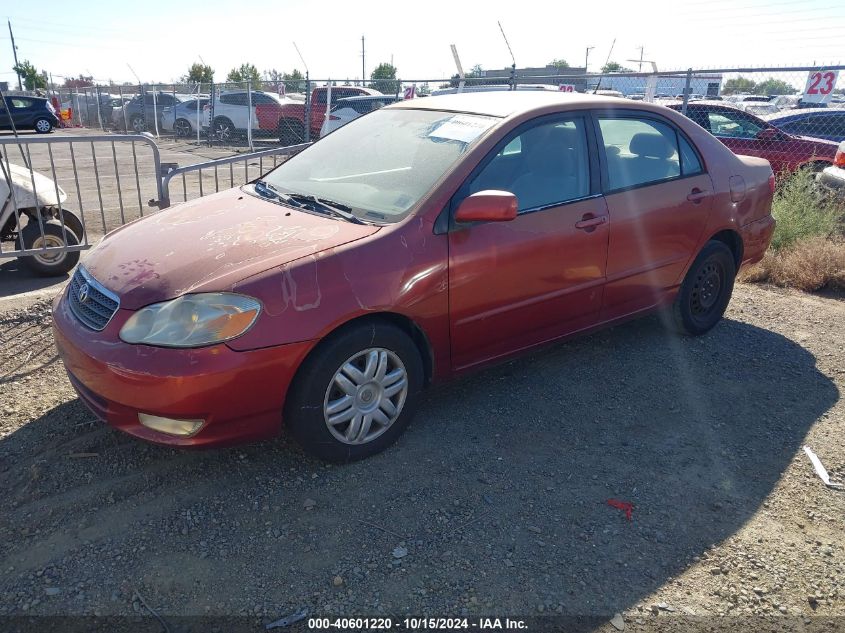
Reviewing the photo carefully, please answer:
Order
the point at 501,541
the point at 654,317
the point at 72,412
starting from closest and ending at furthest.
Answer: the point at 501,541
the point at 72,412
the point at 654,317

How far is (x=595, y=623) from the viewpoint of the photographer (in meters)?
2.49

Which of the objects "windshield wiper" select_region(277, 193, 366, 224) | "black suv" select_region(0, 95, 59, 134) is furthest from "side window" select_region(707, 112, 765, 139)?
"black suv" select_region(0, 95, 59, 134)

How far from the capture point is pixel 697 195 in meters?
4.68

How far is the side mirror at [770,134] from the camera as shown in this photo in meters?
10.8

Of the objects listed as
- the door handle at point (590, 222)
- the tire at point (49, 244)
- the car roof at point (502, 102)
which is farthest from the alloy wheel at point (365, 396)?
the tire at point (49, 244)

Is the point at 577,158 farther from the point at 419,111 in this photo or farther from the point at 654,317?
the point at 654,317

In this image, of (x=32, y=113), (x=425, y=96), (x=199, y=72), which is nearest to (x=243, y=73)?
(x=199, y=72)

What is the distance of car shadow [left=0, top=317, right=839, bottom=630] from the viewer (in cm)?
263

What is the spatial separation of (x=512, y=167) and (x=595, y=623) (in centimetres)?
235

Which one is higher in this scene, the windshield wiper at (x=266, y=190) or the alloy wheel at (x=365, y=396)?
the windshield wiper at (x=266, y=190)

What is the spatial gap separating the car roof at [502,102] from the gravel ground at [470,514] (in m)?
1.67

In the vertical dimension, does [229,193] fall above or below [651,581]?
above

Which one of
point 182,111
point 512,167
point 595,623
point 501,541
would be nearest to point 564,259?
point 512,167

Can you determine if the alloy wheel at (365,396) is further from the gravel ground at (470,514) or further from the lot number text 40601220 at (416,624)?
the lot number text 40601220 at (416,624)
